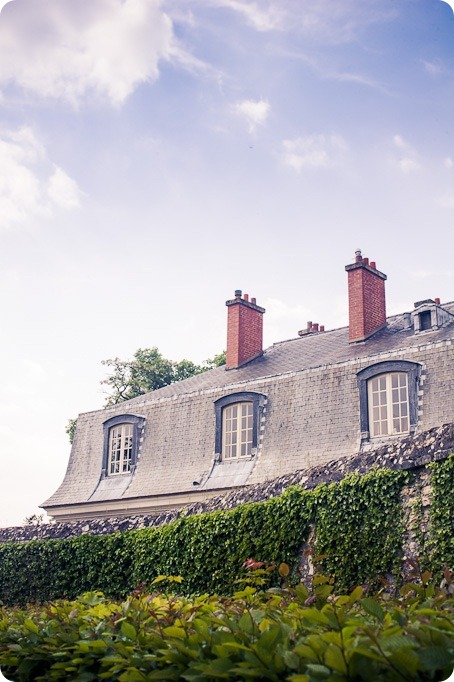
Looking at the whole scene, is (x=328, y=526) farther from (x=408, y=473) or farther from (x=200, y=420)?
(x=200, y=420)

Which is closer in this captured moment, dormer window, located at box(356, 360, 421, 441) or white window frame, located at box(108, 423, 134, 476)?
dormer window, located at box(356, 360, 421, 441)

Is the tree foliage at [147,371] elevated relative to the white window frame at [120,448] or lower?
Answer: elevated

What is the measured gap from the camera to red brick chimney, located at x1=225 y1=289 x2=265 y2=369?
950 inches

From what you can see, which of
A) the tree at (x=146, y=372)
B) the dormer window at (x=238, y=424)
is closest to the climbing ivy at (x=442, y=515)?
the dormer window at (x=238, y=424)

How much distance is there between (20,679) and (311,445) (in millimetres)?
14502

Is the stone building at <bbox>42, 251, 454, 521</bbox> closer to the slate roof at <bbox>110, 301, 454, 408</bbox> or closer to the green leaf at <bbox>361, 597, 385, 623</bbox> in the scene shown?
the slate roof at <bbox>110, 301, 454, 408</bbox>

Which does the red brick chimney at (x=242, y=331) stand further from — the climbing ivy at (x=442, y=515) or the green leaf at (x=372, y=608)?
the green leaf at (x=372, y=608)

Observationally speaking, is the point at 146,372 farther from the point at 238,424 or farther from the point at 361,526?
the point at 361,526

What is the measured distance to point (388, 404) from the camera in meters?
19.1

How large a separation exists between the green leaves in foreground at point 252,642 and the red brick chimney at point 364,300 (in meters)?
16.1

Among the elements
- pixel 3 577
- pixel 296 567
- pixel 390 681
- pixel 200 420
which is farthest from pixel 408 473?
pixel 200 420

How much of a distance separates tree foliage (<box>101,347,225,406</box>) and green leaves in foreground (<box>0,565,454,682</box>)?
30.7 meters

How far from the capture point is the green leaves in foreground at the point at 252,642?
11.0 ft

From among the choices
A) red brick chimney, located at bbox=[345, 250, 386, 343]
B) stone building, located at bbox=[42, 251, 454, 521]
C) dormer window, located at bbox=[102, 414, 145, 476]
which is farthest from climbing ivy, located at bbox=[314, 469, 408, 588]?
dormer window, located at bbox=[102, 414, 145, 476]
